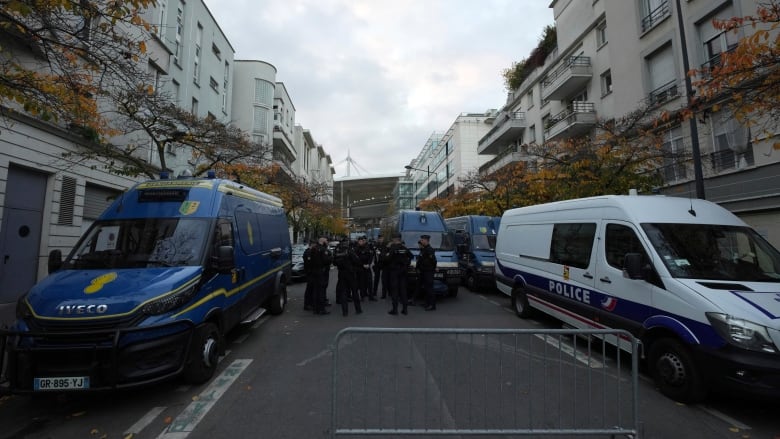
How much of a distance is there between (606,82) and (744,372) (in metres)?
20.3

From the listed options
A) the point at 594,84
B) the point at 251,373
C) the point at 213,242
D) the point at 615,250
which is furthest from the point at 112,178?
the point at 594,84

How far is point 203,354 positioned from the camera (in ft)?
14.9

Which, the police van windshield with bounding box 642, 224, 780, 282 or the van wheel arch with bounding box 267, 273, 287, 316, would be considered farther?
the van wheel arch with bounding box 267, 273, 287, 316

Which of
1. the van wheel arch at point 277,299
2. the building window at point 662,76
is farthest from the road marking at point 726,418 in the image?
the building window at point 662,76

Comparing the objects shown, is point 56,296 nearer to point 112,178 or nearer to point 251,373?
point 251,373

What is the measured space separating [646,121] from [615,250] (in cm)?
1217

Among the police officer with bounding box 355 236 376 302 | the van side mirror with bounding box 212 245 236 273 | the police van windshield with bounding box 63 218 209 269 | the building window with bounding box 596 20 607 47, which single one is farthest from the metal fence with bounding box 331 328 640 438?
the building window with bounding box 596 20 607 47

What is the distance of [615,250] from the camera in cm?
550

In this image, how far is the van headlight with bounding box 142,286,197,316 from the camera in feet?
12.6

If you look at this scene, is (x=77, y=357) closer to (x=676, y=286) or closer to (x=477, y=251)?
(x=676, y=286)

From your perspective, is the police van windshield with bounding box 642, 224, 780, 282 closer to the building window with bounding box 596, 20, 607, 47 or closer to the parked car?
the parked car

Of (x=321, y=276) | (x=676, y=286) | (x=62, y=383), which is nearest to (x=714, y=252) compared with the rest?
(x=676, y=286)

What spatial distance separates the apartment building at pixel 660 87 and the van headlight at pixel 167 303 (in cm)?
825

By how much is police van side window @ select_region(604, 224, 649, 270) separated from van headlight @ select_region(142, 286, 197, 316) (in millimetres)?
5744
